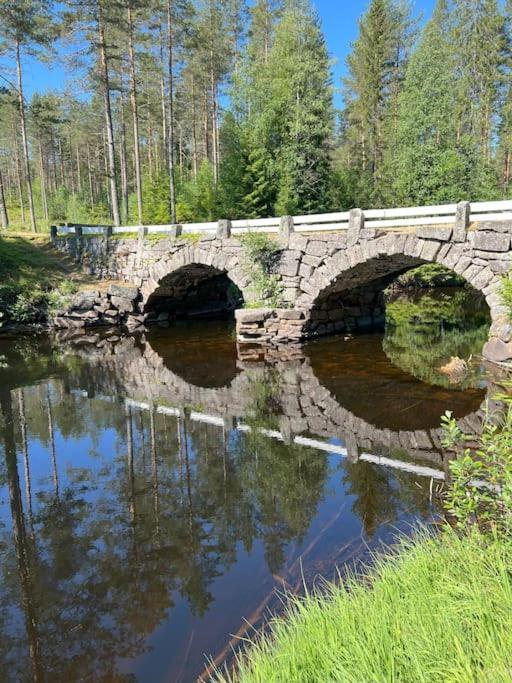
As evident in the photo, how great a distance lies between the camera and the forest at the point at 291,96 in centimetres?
2227

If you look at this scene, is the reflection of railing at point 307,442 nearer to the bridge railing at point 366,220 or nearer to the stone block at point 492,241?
the stone block at point 492,241

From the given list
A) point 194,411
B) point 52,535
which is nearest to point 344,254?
point 194,411

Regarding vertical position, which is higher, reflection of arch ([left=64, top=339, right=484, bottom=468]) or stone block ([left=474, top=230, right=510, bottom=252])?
stone block ([left=474, top=230, right=510, bottom=252])

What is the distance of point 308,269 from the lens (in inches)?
553

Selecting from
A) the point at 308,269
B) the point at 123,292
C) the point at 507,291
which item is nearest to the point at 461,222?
the point at 507,291

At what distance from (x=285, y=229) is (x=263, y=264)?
117cm

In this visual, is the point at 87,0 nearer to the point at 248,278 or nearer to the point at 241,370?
the point at 248,278

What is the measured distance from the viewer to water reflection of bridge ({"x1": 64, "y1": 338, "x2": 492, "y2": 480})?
7.29 metres

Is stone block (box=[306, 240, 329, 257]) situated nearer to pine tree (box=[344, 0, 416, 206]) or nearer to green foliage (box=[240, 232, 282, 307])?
green foliage (box=[240, 232, 282, 307])

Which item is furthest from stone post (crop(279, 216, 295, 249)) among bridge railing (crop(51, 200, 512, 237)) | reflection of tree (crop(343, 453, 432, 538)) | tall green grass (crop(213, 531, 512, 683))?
tall green grass (crop(213, 531, 512, 683))

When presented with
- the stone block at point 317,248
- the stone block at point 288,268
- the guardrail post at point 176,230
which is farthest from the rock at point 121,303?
the stone block at point 317,248

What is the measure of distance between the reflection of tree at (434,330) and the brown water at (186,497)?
29.0 inches

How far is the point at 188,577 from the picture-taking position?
4586mm

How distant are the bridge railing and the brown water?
139 inches
